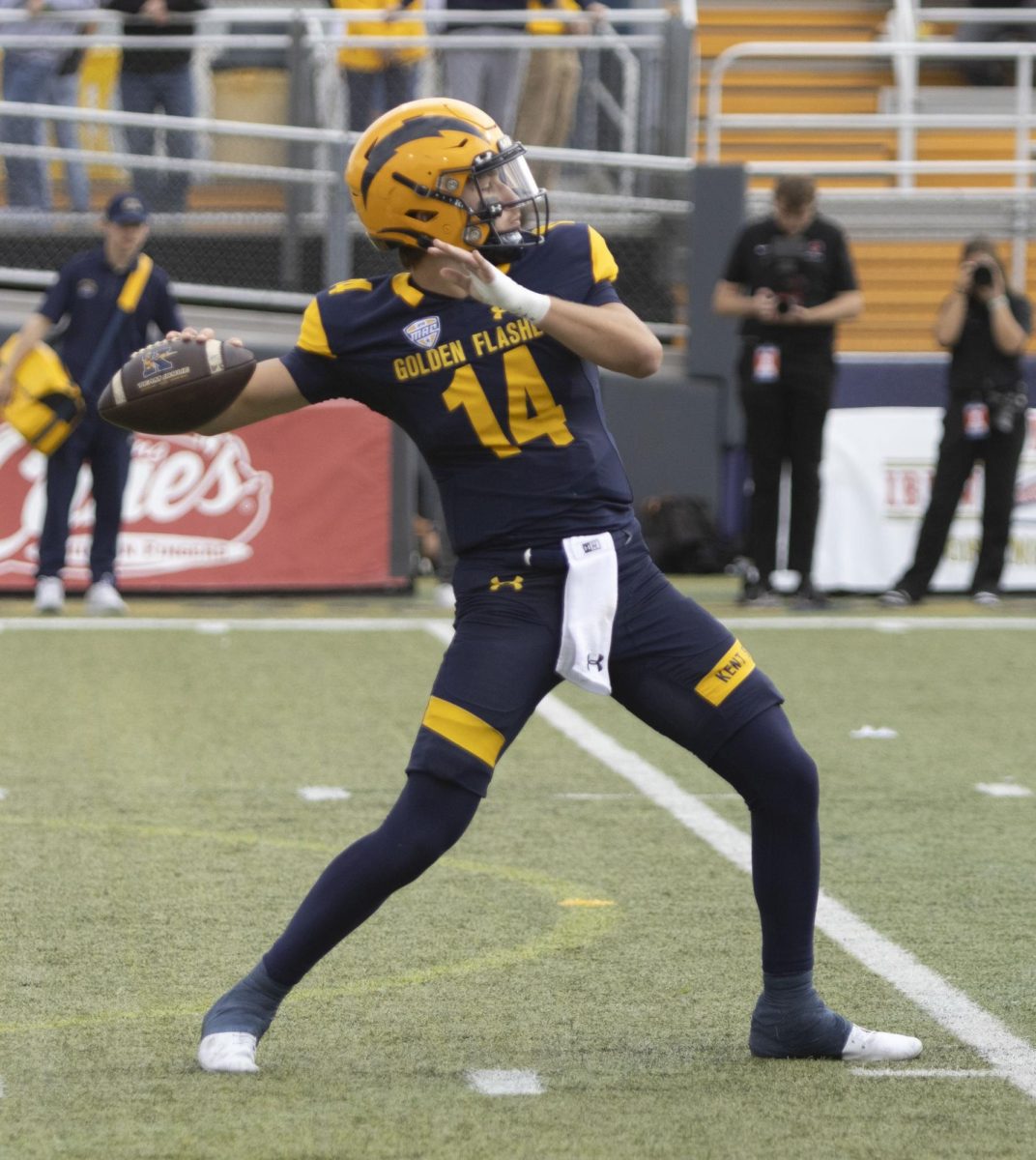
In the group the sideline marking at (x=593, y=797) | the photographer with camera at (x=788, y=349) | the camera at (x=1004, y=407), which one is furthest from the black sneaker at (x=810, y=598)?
the sideline marking at (x=593, y=797)

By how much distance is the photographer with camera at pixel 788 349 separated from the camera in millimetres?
11945

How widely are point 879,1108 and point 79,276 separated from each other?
865cm

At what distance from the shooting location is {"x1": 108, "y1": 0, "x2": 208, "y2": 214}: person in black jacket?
559 inches

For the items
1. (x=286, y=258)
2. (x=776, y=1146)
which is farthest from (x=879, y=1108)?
(x=286, y=258)

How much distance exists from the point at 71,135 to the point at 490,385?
10.5m

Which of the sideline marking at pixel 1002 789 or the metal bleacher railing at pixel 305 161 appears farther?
the metal bleacher railing at pixel 305 161

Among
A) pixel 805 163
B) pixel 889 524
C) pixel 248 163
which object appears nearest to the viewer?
pixel 889 524

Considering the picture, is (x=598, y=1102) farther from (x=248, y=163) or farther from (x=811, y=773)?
(x=248, y=163)

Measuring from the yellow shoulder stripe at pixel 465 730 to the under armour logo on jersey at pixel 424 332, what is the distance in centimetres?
69

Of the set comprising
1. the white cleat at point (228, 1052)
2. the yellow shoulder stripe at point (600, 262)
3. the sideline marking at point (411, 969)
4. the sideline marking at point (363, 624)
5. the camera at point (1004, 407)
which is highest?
the yellow shoulder stripe at point (600, 262)

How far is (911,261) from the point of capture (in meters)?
16.4

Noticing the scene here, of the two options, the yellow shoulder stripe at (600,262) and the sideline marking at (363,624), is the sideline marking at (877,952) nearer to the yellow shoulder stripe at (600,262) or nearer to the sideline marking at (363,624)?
the yellow shoulder stripe at (600,262)

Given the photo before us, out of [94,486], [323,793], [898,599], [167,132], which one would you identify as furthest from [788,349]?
[323,793]

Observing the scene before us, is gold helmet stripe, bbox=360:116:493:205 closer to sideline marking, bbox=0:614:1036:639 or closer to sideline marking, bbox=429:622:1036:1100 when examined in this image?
sideline marking, bbox=429:622:1036:1100
